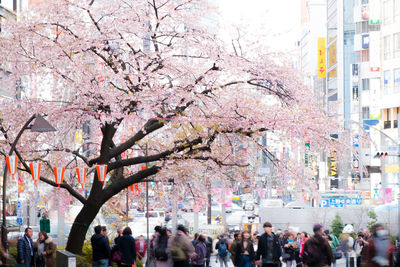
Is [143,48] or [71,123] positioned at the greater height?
[143,48]

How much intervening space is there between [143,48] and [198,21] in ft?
5.96

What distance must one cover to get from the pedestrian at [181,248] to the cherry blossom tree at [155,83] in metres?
5.53

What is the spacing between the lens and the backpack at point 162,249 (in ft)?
47.2

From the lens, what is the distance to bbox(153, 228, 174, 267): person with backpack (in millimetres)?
14383

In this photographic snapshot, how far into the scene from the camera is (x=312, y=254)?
1243cm

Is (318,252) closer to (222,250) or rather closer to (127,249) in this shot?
(127,249)

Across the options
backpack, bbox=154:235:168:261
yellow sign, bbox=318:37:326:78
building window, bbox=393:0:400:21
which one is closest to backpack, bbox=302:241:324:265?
backpack, bbox=154:235:168:261

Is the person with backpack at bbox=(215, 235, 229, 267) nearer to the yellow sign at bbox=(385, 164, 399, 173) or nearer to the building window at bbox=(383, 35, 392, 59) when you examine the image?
the yellow sign at bbox=(385, 164, 399, 173)

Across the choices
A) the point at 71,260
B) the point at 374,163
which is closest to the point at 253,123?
the point at 71,260

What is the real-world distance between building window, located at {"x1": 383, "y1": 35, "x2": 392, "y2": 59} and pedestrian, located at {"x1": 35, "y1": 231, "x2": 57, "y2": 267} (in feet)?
152

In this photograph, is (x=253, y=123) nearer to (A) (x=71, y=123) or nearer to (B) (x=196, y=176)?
(B) (x=196, y=176)

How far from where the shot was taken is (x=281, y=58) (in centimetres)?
2025

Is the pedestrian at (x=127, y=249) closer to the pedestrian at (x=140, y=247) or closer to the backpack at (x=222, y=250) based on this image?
the pedestrian at (x=140, y=247)

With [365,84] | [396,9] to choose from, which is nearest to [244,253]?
[396,9]
